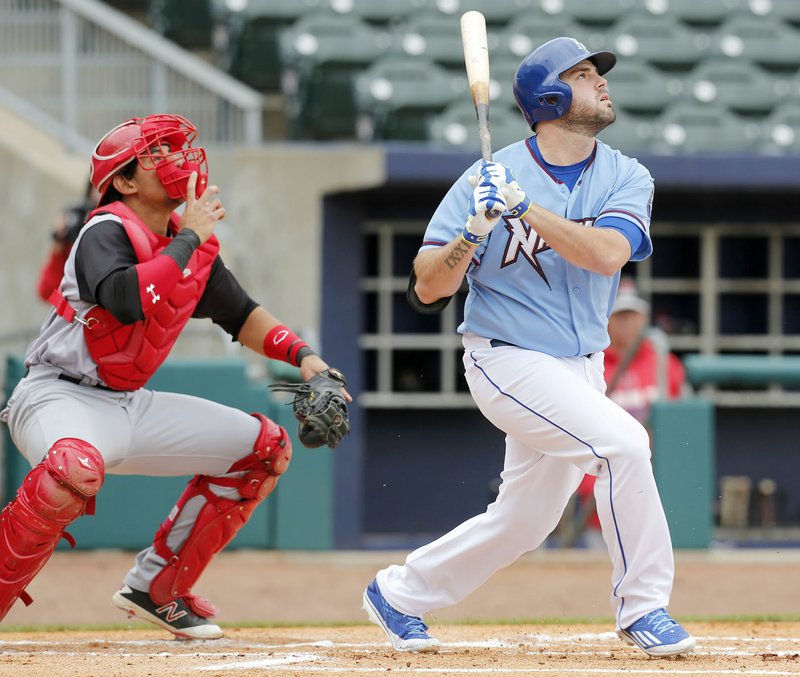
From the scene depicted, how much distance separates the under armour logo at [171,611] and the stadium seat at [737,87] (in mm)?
6296

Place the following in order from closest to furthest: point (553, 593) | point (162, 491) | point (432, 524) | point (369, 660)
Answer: point (369, 660) → point (553, 593) → point (162, 491) → point (432, 524)

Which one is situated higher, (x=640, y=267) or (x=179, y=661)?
(x=640, y=267)

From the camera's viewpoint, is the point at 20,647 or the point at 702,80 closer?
the point at 20,647

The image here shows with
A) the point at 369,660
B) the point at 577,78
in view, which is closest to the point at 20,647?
the point at 369,660

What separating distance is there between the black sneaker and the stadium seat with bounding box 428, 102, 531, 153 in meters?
4.82

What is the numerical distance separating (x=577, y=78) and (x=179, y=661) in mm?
2000

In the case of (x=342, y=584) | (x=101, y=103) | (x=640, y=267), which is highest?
(x=101, y=103)

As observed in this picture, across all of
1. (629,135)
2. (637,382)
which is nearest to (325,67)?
(629,135)

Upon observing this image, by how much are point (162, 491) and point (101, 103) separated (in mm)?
2399

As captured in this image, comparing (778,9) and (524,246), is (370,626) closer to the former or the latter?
(524,246)

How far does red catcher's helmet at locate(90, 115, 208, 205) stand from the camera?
4684 millimetres

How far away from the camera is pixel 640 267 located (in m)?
10.1

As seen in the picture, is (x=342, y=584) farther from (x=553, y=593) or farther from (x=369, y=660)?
(x=369, y=660)

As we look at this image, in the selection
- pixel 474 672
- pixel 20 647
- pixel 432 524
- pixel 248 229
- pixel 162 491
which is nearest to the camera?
pixel 474 672
